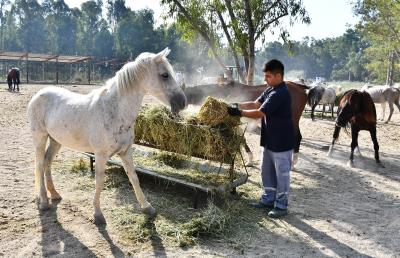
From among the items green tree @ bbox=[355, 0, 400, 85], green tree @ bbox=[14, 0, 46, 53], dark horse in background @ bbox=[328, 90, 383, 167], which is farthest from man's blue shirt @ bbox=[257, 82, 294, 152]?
green tree @ bbox=[14, 0, 46, 53]

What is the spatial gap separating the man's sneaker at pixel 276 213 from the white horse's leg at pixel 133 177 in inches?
61.2

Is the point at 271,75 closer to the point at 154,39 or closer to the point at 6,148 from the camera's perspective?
the point at 6,148

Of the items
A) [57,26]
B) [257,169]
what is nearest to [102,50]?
[57,26]

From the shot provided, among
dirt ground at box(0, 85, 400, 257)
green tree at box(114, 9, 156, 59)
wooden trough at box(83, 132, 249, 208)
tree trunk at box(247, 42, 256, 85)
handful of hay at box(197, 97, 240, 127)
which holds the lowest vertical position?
dirt ground at box(0, 85, 400, 257)

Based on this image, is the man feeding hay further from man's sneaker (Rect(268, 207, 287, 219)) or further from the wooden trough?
the wooden trough

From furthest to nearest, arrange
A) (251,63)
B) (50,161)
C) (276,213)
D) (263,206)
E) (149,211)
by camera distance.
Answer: (251,63) → (263,206) → (50,161) → (276,213) → (149,211)

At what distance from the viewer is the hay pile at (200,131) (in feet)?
16.1

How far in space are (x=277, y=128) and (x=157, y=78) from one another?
1.72 meters

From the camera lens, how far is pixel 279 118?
4719mm

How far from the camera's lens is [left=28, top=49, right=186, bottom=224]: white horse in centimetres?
408

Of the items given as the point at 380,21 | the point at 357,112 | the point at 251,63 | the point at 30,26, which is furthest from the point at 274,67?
the point at 30,26

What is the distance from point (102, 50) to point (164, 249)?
67117 millimetres

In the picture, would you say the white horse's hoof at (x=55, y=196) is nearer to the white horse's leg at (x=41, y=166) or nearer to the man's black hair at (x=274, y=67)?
the white horse's leg at (x=41, y=166)

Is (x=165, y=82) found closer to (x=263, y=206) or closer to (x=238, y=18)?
(x=263, y=206)
